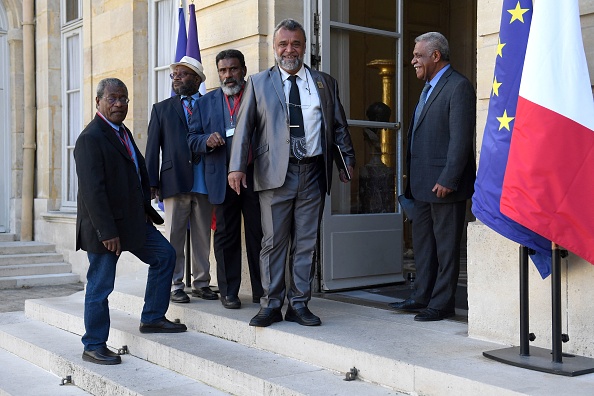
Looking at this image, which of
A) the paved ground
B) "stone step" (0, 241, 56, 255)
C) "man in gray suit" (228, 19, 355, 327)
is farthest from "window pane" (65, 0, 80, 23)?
"man in gray suit" (228, 19, 355, 327)

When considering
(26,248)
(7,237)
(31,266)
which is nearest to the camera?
(31,266)

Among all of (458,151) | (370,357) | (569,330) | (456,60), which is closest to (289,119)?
(458,151)

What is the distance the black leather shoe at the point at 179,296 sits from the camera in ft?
19.0

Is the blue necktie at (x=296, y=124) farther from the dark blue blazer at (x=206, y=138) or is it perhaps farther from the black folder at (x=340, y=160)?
the dark blue blazer at (x=206, y=138)

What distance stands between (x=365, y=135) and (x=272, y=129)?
5.30 feet

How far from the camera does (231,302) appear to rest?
18.0ft

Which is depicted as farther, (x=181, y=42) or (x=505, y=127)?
(x=181, y=42)

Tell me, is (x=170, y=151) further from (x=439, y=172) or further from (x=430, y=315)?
(x=430, y=315)

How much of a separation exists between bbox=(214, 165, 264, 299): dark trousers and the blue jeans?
493mm

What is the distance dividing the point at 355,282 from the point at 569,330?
263cm

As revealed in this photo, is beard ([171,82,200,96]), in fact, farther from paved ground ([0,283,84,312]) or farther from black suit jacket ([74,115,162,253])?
paved ground ([0,283,84,312])

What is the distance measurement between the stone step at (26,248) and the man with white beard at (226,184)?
5.64 m

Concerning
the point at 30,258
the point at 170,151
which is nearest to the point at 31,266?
the point at 30,258

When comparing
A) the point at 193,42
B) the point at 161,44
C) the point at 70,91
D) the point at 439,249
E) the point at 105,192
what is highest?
the point at 161,44
